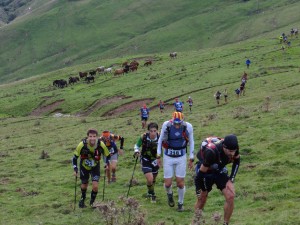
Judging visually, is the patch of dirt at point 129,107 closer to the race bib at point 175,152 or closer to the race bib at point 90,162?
the race bib at point 90,162

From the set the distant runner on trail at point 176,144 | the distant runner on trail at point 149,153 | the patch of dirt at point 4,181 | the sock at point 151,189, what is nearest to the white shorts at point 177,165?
the distant runner on trail at point 176,144

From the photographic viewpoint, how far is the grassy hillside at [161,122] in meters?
14.7

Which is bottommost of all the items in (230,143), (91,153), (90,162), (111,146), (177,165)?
(177,165)

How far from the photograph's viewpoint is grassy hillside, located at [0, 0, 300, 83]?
156 m

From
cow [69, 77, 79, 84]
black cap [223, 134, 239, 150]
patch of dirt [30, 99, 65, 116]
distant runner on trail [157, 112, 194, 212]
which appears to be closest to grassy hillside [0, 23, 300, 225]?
patch of dirt [30, 99, 65, 116]

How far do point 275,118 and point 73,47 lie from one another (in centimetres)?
16503

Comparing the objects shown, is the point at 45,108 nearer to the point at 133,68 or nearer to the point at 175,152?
the point at 133,68

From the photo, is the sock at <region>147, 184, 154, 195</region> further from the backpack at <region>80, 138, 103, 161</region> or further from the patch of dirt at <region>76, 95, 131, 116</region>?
the patch of dirt at <region>76, 95, 131, 116</region>

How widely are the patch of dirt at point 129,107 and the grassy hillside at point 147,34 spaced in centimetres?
9255

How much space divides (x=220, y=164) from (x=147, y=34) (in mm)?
166261

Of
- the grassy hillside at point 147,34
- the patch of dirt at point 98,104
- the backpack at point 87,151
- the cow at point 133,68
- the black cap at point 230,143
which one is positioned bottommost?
the patch of dirt at point 98,104

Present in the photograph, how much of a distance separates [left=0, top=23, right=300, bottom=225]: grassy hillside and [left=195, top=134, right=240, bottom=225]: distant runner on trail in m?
0.92

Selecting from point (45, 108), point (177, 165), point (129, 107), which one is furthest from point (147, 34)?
point (177, 165)

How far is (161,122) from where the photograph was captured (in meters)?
38.1
